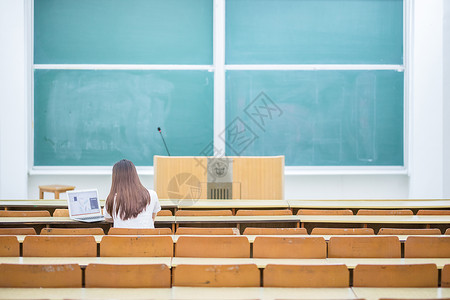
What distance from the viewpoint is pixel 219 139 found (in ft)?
23.0

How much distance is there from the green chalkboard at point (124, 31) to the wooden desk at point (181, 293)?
5.34 metres

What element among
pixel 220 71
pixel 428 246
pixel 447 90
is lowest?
pixel 428 246

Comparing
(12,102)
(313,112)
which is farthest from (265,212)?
(12,102)

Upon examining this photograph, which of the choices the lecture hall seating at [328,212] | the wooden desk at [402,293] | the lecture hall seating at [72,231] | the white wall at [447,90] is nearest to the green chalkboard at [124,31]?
the white wall at [447,90]

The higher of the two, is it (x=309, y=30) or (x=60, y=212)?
(x=309, y=30)

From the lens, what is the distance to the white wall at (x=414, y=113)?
21.2ft

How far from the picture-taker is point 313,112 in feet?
23.1

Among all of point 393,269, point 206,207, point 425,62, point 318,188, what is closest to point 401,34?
→ point 425,62

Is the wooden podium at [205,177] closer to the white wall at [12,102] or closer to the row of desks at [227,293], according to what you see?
the white wall at [12,102]

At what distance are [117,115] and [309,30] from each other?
141 inches

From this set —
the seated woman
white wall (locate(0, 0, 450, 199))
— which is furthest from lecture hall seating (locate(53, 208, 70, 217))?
white wall (locate(0, 0, 450, 199))

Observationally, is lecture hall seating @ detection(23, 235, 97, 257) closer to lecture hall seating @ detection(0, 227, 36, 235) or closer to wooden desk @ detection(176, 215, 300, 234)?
lecture hall seating @ detection(0, 227, 36, 235)

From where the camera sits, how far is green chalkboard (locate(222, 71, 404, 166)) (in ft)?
23.0

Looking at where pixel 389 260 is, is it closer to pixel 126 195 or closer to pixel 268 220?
pixel 268 220
